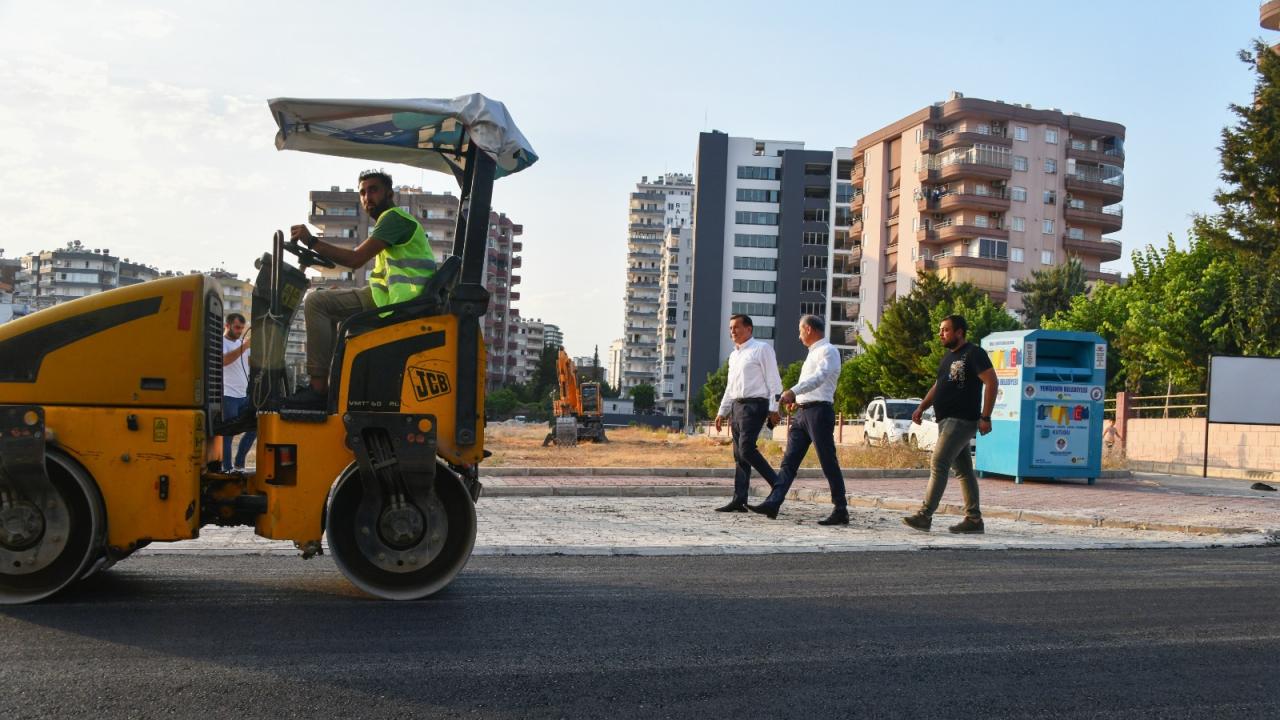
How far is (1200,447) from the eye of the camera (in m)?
→ 27.4

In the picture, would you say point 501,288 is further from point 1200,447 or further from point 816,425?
point 816,425

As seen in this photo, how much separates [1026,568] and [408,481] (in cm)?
397

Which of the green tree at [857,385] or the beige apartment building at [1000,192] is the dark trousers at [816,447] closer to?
the green tree at [857,385]

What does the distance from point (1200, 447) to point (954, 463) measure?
2144cm

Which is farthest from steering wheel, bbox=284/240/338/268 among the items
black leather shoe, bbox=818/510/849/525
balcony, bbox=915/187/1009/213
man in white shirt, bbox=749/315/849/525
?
balcony, bbox=915/187/1009/213

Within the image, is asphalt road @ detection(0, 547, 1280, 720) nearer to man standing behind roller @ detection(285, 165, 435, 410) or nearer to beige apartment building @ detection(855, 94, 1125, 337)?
man standing behind roller @ detection(285, 165, 435, 410)

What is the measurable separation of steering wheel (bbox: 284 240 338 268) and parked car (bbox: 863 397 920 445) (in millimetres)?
25143

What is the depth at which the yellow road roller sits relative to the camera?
5.05 meters

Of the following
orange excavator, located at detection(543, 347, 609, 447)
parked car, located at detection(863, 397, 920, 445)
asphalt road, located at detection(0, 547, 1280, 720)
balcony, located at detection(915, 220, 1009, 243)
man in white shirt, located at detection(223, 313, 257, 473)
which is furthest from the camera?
balcony, located at detection(915, 220, 1009, 243)

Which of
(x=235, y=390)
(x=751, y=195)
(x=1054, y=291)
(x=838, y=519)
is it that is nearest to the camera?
(x=235, y=390)

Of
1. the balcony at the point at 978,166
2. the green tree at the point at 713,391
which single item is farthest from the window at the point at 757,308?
the balcony at the point at 978,166

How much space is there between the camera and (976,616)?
17.5 feet

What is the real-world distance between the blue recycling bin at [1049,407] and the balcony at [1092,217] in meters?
67.4

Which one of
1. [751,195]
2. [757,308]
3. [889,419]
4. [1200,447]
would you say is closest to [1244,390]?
[1200,447]
